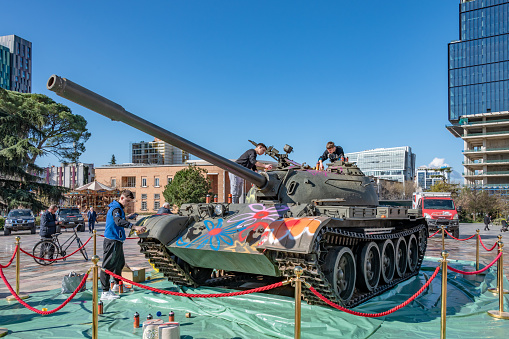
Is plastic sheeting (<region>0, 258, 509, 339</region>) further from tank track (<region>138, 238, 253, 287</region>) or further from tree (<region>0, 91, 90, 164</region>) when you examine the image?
tree (<region>0, 91, 90, 164</region>)

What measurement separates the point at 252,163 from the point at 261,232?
7.76 ft

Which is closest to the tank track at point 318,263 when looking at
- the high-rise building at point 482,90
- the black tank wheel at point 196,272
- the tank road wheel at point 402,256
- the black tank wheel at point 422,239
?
the tank road wheel at point 402,256

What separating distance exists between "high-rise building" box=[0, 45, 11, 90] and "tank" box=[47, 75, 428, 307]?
97698 millimetres

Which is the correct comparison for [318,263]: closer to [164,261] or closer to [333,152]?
[164,261]

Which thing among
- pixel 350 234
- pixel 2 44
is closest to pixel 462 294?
pixel 350 234

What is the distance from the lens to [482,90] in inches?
3201

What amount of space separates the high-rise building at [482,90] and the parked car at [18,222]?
220ft

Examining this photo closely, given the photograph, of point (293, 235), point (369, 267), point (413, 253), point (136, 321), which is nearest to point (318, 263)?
point (293, 235)

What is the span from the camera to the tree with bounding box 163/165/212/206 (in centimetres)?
4175

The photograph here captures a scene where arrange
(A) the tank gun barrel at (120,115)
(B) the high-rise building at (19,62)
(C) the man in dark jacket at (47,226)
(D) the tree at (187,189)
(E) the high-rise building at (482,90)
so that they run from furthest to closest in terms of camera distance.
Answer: (B) the high-rise building at (19,62)
(E) the high-rise building at (482,90)
(D) the tree at (187,189)
(C) the man in dark jacket at (47,226)
(A) the tank gun barrel at (120,115)

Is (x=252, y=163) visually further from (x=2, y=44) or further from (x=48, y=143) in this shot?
(x=2, y=44)

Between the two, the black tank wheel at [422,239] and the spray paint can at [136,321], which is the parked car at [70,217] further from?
the spray paint can at [136,321]

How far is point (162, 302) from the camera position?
7836 mm

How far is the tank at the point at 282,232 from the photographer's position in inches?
258
